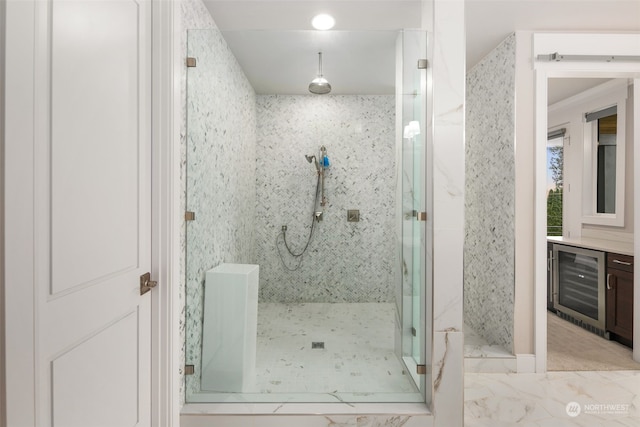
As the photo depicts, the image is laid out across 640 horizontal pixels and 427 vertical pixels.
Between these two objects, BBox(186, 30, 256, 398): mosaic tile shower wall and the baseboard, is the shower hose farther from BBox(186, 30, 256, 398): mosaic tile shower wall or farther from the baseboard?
the baseboard

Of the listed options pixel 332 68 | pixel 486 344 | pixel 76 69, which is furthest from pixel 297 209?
pixel 486 344

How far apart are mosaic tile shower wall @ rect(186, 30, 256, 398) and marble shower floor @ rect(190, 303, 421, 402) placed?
364mm

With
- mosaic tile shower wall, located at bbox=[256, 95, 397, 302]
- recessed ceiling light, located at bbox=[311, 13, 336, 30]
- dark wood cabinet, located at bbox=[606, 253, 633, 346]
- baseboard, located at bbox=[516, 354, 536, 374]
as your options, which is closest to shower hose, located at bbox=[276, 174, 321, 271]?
mosaic tile shower wall, located at bbox=[256, 95, 397, 302]

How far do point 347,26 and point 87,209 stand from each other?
2.02 metres

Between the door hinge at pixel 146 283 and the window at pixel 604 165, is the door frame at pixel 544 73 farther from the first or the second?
the door hinge at pixel 146 283

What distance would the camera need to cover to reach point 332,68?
1.99m

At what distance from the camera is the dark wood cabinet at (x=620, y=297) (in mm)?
2859

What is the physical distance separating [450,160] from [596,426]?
5.71 feet

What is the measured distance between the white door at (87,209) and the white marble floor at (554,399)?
6.14ft

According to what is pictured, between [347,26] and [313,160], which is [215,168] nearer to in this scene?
[313,160]

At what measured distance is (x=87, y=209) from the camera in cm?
109

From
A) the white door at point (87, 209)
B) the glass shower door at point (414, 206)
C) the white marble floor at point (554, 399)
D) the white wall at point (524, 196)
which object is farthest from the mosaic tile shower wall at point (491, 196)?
the white door at point (87, 209)

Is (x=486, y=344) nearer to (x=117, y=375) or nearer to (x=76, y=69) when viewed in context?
(x=117, y=375)

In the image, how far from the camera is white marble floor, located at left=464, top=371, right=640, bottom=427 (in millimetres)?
1950
